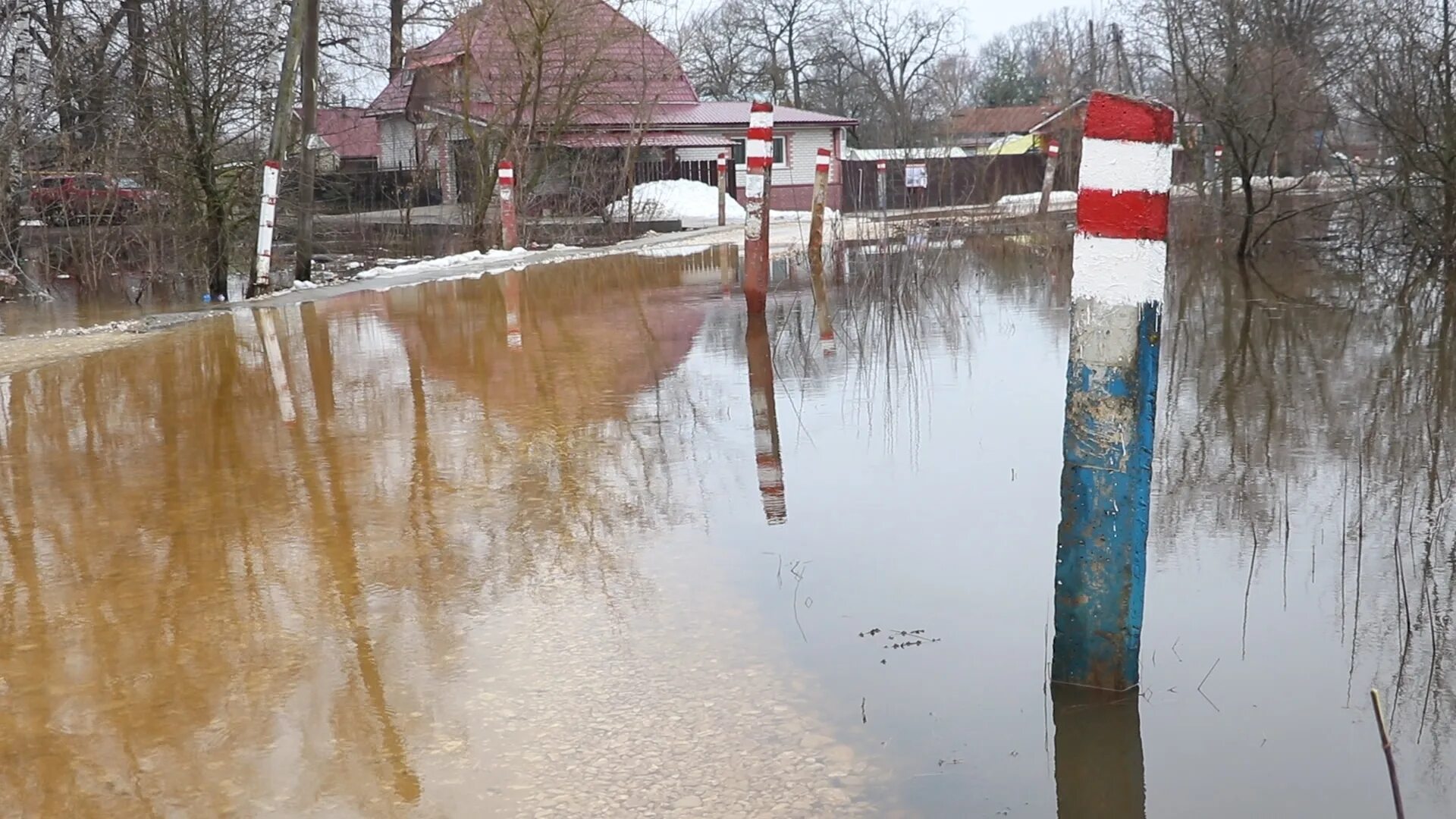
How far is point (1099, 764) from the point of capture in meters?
3.03

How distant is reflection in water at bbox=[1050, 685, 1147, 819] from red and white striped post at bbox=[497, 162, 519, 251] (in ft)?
59.7

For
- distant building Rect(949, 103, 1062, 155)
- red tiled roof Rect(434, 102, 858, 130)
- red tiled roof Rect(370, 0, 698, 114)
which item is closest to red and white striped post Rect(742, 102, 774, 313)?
red tiled roof Rect(370, 0, 698, 114)

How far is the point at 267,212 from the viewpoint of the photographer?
14.0 metres

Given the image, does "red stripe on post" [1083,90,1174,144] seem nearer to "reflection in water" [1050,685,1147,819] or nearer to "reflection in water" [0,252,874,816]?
"reflection in water" [1050,685,1147,819]

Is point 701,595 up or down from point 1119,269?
down

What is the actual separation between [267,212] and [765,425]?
29.3 ft

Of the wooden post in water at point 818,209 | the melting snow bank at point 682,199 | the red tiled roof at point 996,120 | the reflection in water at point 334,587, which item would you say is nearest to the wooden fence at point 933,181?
the melting snow bank at point 682,199

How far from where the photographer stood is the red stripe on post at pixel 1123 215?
10.3ft

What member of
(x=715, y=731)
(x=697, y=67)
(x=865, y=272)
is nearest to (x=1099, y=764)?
(x=715, y=731)

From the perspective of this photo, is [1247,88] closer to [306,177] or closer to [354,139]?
[306,177]

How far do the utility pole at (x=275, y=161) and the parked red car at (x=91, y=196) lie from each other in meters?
2.89

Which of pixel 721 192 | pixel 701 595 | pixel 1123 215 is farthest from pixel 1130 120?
pixel 721 192

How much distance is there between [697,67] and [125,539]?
239 feet

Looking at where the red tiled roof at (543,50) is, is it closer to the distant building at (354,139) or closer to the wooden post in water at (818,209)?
the wooden post in water at (818,209)
